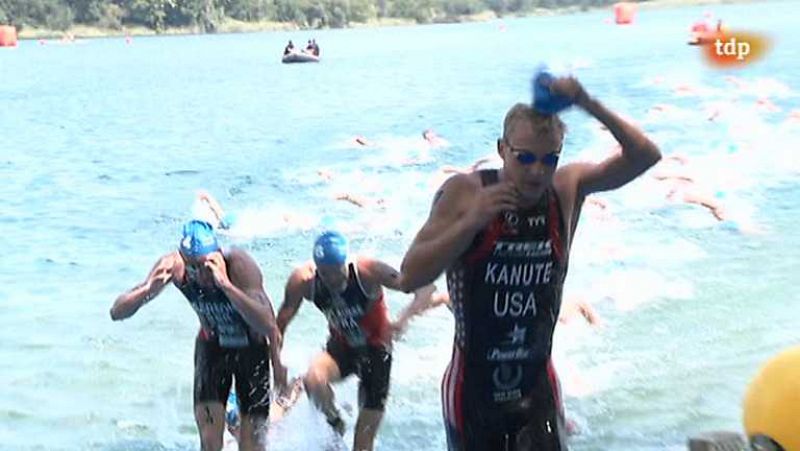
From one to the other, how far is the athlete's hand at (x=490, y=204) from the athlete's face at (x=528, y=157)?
7 centimetres

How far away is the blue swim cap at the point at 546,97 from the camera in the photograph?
389 centimetres

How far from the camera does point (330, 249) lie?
6.66 meters

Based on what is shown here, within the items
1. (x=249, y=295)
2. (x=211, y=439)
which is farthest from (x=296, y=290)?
(x=211, y=439)

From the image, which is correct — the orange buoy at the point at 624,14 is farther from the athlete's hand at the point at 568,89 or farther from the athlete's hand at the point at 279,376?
the athlete's hand at the point at 568,89

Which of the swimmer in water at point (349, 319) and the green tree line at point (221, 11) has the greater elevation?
the swimmer in water at point (349, 319)

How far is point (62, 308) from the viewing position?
13445 millimetres

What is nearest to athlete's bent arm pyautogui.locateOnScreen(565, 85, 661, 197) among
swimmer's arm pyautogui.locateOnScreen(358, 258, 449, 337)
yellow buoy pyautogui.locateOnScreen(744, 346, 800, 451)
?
yellow buoy pyautogui.locateOnScreen(744, 346, 800, 451)

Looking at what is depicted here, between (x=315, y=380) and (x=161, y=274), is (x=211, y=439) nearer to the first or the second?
(x=315, y=380)

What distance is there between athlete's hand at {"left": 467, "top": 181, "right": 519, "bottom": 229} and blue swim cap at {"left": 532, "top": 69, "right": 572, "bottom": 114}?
0.29m

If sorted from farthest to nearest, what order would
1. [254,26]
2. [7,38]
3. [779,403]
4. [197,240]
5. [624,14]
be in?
[254,26]
[624,14]
[7,38]
[197,240]
[779,403]

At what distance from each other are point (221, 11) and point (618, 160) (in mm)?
105696

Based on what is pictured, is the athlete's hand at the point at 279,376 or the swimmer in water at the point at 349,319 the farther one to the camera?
Answer: the swimmer in water at the point at 349,319

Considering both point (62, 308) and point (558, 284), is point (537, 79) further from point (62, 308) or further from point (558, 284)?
point (62, 308)

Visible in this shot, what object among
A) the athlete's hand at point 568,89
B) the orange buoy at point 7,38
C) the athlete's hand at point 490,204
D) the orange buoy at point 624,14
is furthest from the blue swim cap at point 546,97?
the orange buoy at point 7,38
